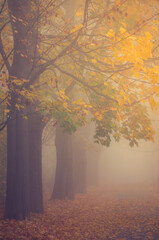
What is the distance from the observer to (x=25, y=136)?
795cm

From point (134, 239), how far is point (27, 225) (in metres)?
3.14

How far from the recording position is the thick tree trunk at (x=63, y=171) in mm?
13016

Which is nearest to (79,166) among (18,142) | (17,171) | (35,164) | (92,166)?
(92,166)

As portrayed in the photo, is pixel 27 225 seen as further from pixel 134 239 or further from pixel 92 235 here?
pixel 134 239

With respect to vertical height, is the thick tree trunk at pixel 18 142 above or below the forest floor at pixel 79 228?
above

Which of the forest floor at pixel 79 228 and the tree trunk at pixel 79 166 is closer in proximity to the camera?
the forest floor at pixel 79 228

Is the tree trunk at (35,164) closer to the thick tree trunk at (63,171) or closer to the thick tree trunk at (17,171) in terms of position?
the thick tree trunk at (17,171)

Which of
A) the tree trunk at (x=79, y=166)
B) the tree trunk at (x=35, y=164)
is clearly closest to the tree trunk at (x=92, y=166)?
the tree trunk at (x=79, y=166)

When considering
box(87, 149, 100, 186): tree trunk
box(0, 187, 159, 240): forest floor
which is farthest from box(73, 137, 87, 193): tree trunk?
box(0, 187, 159, 240): forest floor

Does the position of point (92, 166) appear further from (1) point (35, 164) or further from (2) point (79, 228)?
(2) point (79, 228)

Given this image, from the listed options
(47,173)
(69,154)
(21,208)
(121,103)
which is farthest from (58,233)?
(47,173)

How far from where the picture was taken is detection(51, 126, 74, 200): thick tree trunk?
13.0 metres

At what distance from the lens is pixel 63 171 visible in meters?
13.2

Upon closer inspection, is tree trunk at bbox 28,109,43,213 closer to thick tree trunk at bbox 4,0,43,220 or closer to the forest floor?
the forest floor
